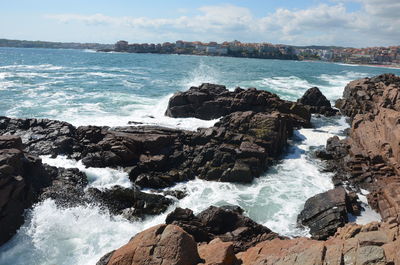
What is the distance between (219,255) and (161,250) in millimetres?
1576

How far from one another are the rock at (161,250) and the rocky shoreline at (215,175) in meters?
0.03

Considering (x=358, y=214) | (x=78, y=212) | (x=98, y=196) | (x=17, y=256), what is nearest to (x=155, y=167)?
(x=98, y=196)

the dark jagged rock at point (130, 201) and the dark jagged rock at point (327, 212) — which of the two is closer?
the dark jagged rock at point (327, 212)

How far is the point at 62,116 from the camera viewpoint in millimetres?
30984

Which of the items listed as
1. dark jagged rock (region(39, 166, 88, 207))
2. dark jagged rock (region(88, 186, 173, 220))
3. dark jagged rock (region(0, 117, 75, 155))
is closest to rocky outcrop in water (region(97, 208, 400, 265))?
dark jagged rock (region(88, 186, 173, 220))

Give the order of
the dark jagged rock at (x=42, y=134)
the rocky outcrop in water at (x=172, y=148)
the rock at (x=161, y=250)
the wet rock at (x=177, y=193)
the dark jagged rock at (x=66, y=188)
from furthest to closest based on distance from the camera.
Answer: the dark jagged rock at (x=42, y=134), the rocky outcrop in water at (x=172, y=148), the wet rock at (x=177, y=193), the dark jagged rock at (x=66, y=188), the rock at (x=161, y=250)

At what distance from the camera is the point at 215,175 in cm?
2042

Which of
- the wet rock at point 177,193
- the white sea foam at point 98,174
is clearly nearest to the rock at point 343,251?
the wet rock at point 177,193

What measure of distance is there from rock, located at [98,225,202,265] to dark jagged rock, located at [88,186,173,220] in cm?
681

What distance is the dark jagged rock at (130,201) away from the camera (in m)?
16.6

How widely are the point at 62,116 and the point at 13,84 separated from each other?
22692mm

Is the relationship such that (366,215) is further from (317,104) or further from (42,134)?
(317,104)

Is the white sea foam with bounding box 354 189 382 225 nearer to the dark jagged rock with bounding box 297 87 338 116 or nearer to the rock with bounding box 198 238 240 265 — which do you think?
the rock with bounding box 198 238 240 265

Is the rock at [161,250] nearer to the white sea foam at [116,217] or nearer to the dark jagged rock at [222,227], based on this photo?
the dark jagged rock at [222,227]
